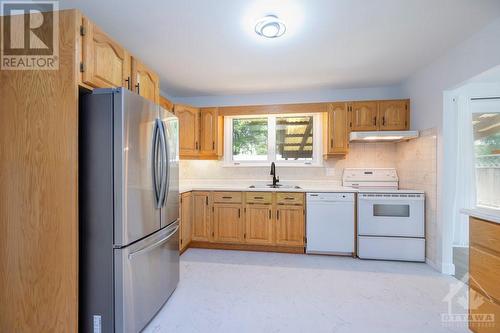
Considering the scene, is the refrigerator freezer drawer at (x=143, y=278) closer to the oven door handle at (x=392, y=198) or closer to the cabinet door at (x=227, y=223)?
the cabinet door at (x=227, y=223)

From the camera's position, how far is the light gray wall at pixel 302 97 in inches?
133

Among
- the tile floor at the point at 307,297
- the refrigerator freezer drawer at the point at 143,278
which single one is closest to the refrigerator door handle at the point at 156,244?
the refrigerator freezer drawer at the point at 143,278

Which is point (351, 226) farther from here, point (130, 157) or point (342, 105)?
point (130, 157)

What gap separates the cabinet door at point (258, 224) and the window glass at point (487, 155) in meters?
2.95

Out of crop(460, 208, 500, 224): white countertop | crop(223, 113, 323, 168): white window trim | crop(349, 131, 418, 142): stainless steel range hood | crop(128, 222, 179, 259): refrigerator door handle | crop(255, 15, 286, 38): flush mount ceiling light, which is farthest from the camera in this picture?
crop(223, 113, 323, 168): white window trim

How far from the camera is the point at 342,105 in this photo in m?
3.22

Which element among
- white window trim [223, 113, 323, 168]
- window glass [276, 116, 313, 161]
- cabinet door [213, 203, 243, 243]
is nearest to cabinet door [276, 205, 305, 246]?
cabinet door [213, 203, 243, 243]

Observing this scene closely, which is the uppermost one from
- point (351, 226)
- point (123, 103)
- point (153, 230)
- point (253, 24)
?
point (253, 24)

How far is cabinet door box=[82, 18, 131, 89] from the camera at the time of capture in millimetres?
1372

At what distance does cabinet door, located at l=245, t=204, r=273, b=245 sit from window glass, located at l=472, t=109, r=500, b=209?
2.95 meters

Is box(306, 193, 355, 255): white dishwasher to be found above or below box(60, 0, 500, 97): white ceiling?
below

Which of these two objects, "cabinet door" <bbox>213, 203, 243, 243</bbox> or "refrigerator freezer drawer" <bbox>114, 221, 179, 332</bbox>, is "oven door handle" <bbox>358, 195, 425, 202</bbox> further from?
"refrigerator freezer drawer" <bbox>114, 221, 179, 332</bbox>

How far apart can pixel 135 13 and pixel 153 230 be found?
1.71 meters

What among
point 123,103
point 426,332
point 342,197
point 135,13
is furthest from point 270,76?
point 426,332
